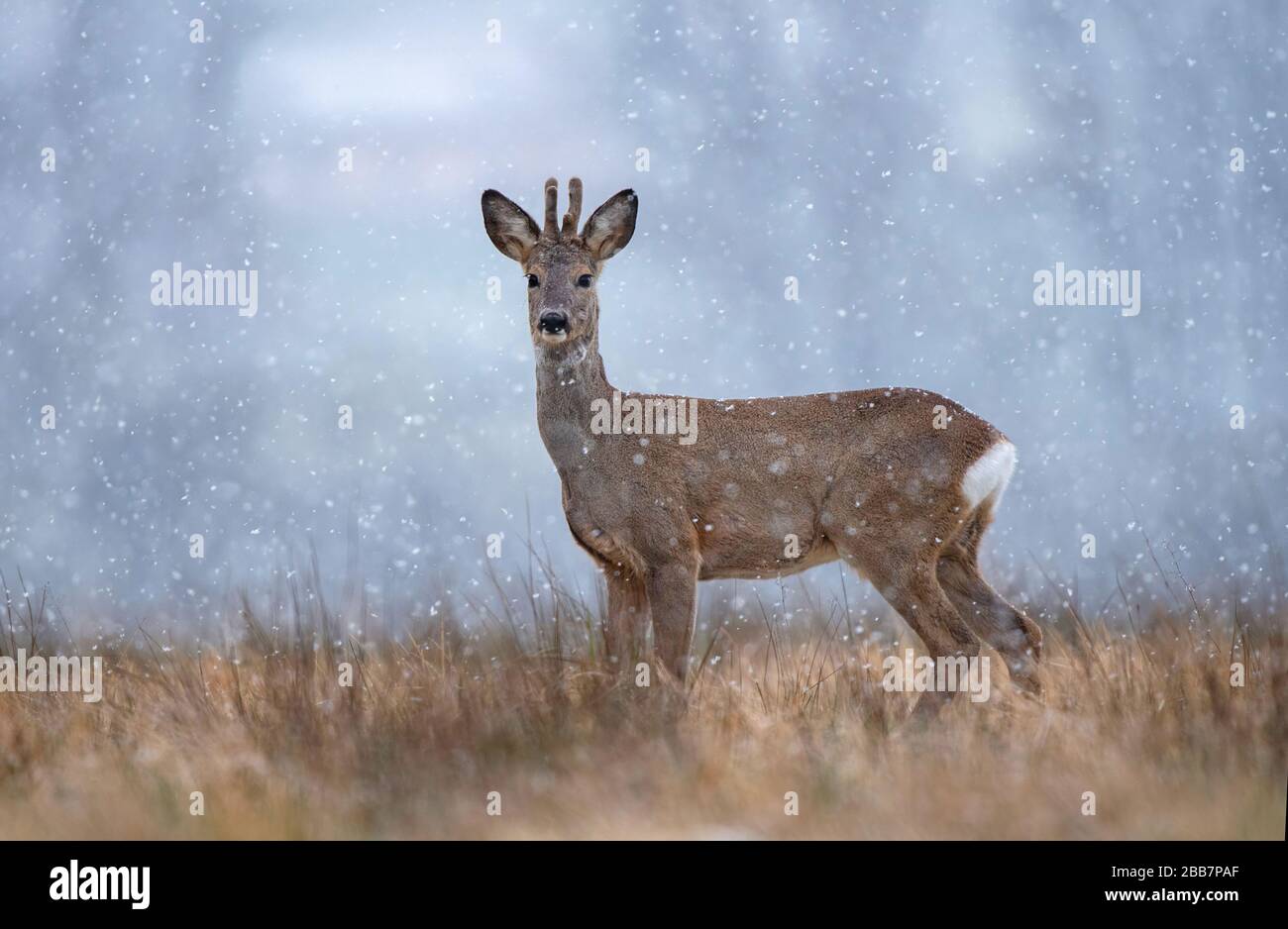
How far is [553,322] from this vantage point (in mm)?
7922

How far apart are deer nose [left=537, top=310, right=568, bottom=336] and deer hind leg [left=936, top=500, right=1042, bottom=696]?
2.54 metres

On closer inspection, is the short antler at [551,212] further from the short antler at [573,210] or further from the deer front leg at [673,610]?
the deer front leg at [673,610]

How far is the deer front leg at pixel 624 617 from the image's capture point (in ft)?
24.1

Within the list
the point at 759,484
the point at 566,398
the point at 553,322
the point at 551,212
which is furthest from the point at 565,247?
the point at 759,484

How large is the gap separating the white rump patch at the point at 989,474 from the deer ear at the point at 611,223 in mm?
2438

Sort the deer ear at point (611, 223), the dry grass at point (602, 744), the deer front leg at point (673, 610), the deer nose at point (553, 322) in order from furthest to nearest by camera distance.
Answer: the deer ear at point (611, 223) → the deer nose at point (553, 322) → the deer front leg at point (673, 610) → the dry grass at point (602, 744)

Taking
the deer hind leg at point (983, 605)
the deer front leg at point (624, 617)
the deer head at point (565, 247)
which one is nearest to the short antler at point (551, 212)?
the deer head at point (565, 247)

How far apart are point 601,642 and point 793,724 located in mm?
1216

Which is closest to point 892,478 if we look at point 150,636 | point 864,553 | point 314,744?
point 864,553

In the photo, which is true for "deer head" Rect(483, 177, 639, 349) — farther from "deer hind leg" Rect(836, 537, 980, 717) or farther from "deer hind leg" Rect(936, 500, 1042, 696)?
"deer hind leg" Rect(936, 500, 1042, 696)

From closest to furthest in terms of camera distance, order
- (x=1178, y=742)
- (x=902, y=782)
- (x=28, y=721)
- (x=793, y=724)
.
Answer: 1. (x=902, y=782)
2. (x=1178, y=742)
3. (x=793, y=724)
4. (x=28, y=721)

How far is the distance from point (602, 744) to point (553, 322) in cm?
261
